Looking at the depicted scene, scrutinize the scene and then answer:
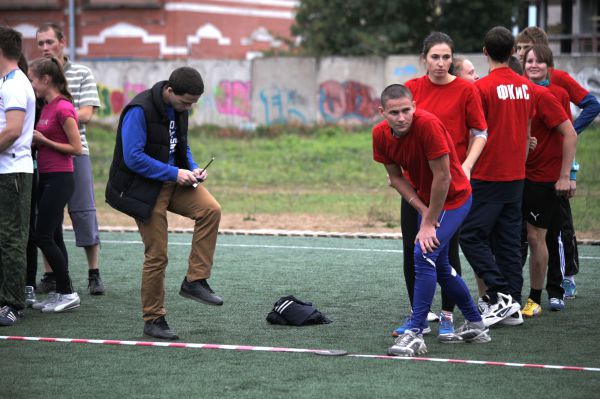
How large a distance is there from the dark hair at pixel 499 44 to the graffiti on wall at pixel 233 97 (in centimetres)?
2335

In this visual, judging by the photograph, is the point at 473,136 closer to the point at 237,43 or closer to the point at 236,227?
the point at 236,227

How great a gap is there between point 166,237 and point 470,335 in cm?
Result: 217

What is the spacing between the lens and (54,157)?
26.9 feet

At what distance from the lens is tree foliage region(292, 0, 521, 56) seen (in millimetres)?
35844

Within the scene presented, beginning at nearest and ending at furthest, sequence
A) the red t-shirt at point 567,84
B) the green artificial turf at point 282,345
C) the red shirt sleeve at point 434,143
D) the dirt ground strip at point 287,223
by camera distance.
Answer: the green artificial turf at point 282,345
the red shirt sleeve at point 434,143
the red t-shirt at point 567,84
the dirt ground strip at point 287,223

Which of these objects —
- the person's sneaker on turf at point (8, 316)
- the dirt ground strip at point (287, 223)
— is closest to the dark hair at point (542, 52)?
the person's sneaker on turf at point (8, 316)

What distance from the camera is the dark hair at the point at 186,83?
678 centimetres

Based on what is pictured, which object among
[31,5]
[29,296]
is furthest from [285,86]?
[29,296]

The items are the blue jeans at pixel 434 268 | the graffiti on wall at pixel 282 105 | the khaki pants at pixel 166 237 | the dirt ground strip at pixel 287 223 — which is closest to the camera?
the blue jeans at pixel 434 268

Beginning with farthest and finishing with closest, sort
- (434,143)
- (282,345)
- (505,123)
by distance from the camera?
1. (505,123)
2. (282,345)
3. (434,143)

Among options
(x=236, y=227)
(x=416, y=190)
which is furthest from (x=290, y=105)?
(x=416, y=190)

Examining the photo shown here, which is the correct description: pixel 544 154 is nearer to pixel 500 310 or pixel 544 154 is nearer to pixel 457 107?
pixel 457 107

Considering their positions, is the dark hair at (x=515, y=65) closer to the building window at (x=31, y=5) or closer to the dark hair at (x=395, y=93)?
the dark hair at (x=395, y=93)

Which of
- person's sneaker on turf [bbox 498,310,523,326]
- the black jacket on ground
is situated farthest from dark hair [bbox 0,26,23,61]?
person's sneaker on turf [bbox 498,310,523,326]
